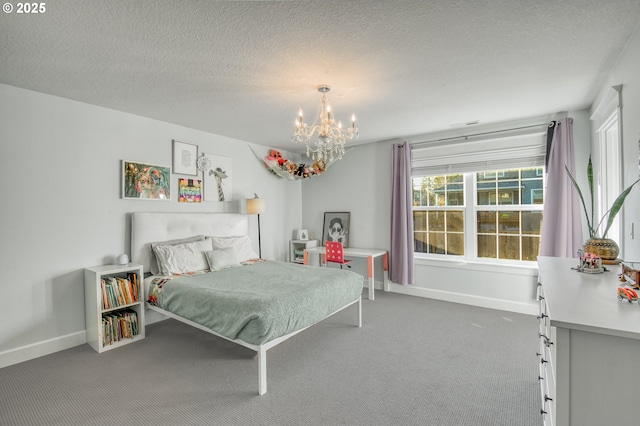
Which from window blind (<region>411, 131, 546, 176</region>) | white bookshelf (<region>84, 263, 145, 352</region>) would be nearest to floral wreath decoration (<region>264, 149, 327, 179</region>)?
window blind (<region>411, 131, 546, 176</region>)

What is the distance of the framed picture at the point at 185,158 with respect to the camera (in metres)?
3.83

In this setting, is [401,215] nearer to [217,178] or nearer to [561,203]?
[561,203]

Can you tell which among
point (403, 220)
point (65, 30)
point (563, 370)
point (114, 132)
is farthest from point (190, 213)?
point (563, 370)

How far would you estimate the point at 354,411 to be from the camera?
1.93 meters

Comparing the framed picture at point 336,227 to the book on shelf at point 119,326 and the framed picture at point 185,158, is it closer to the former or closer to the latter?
the framed picture at point 185,158

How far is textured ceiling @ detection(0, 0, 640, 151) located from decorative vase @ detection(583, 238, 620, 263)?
1.37 metres

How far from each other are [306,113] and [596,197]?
3262 millimetres

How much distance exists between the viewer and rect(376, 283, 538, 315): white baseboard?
3.70 meters

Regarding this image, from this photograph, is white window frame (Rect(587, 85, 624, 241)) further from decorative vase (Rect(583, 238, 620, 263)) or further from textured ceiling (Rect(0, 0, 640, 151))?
decorative vase (Rect(583, 238, 620, 263))

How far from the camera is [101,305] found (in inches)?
111

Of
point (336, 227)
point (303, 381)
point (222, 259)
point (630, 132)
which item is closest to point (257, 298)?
point (303, 381)

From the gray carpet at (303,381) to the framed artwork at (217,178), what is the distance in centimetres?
189

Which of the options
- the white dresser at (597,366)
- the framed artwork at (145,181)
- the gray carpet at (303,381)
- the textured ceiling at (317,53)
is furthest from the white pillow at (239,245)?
the white dresser at (597,366)

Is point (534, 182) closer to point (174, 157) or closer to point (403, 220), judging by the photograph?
point (403, 220)
